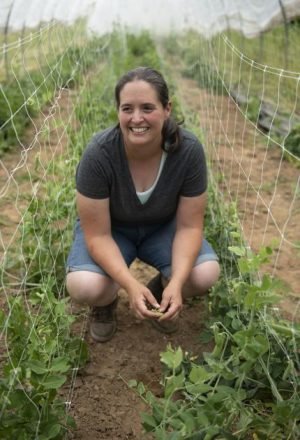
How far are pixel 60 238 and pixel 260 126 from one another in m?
3.57

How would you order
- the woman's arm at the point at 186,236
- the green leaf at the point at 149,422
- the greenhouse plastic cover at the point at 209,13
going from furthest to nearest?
the greenhouse plastic cover at the point at 209,13, the woman's arm at the point at 186,236, the green leaf at the point at 149,422

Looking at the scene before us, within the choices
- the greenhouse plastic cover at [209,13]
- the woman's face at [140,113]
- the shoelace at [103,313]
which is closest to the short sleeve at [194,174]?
the woman's face at [140,113]

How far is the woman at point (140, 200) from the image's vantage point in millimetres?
1969

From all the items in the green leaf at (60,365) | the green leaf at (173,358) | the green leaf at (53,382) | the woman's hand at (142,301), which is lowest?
the woman's hand at (142,301)

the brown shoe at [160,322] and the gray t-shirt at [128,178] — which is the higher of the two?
the gray t-shirt at [128,178]

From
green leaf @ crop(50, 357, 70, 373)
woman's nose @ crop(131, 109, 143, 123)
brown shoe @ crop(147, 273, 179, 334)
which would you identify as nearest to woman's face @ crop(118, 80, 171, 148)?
woman's nose @ crop(131, 109, 143, 123)

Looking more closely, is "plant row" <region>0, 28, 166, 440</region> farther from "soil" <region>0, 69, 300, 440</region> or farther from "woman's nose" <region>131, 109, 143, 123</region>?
"woman's nose" <region>131, 109, 143, 123</region>

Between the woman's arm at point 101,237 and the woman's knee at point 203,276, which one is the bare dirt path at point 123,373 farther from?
the woman's arm at point 101,237

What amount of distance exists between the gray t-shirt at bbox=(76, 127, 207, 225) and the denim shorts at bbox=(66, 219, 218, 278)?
0.08 m

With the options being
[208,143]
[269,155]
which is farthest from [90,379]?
[269,155]

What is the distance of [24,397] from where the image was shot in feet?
5.03

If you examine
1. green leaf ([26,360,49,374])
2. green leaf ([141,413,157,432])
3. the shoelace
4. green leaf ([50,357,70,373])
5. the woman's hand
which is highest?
green leaf ([26,360,49,374])

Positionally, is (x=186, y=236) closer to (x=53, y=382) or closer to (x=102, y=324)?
(x=102, y=324)

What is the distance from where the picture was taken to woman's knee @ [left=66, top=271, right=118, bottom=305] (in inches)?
81.8
